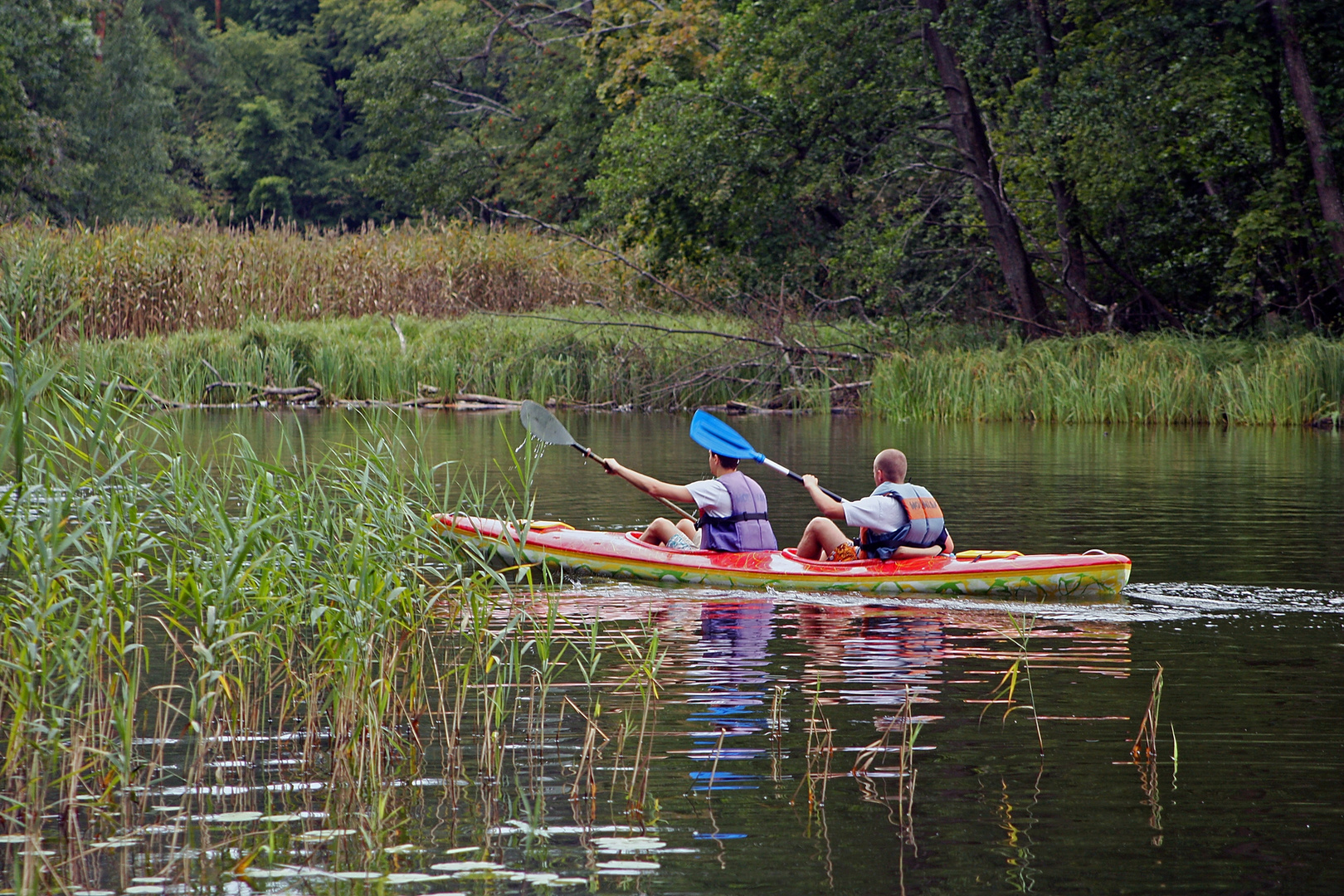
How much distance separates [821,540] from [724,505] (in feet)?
2.11

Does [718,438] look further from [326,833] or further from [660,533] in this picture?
[326,833]

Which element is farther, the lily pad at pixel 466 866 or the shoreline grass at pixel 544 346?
the shoreline grass at pixel 544 346

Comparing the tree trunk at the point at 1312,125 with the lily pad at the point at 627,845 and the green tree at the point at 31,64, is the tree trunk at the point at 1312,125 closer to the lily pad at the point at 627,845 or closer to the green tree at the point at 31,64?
the lily pad at the point at 627,845

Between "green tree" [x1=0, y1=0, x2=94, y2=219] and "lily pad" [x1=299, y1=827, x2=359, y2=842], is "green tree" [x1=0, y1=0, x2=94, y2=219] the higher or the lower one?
the higher one

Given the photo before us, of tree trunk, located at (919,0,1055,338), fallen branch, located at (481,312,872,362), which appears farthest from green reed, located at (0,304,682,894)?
tree trunk, located at (919,0,1055,338)

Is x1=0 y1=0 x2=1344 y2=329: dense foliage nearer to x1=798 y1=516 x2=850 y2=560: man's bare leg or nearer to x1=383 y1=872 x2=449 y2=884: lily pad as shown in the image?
x1=798 y1=516 x2=850 y2=560: man's bare leg

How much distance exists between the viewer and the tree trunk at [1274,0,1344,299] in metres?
20.5

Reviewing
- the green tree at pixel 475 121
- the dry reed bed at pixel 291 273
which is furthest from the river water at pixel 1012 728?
the green tree at pixel 475 121

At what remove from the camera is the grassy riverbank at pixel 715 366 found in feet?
68.4

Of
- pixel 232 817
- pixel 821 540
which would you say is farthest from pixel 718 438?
pixel 232 817

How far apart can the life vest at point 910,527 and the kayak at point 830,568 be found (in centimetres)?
13

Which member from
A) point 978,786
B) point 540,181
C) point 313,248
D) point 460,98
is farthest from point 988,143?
point 460,98

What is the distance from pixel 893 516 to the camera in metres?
8.98

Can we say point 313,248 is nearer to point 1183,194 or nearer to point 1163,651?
point 1183,194
